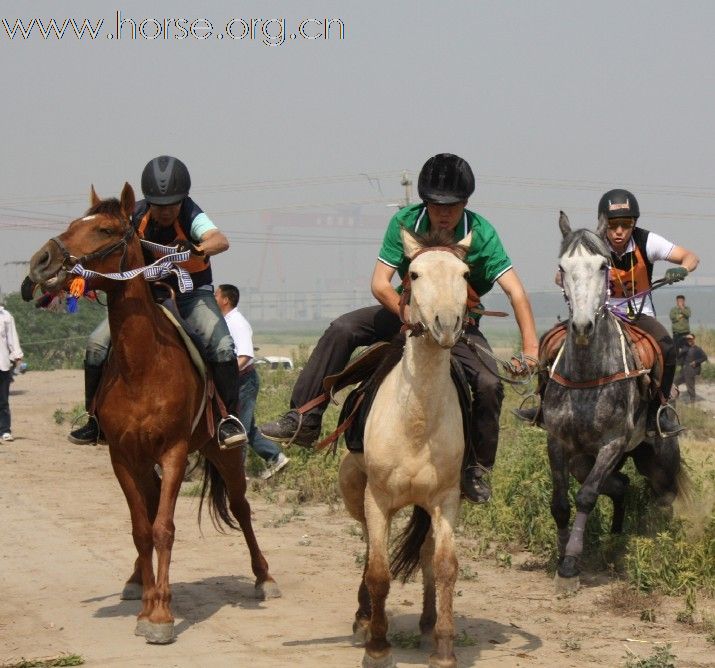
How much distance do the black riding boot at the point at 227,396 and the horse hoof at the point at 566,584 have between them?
2619mm

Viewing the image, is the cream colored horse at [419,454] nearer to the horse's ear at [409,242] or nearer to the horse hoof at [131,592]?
the horse's ear at [409,242]

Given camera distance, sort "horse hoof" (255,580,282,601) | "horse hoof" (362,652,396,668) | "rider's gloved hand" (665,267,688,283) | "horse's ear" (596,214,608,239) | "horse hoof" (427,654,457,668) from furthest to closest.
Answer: "rider's gloved hand" (665,267,688,283) → "horse's ear" (596,214,608,239) → "horse hoof" (255,580,282,601) → "horse hoof" (362,652,396,668) → "horse hoof" (427,654,457,668)

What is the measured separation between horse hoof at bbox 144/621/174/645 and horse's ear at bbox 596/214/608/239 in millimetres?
4475

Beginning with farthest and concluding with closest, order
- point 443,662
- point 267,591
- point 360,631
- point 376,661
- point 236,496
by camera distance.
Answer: point 236,496, point 267,591, point 360,631, point 376,661, point 443,662

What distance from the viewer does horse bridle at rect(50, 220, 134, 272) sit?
7594mm

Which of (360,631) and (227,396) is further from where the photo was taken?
(227,396)

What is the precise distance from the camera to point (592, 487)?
31.1ft

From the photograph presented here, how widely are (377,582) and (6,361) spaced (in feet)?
40.0

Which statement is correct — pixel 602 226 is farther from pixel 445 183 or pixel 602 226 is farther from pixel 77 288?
pixel 77 288

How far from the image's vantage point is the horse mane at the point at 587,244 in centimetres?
919

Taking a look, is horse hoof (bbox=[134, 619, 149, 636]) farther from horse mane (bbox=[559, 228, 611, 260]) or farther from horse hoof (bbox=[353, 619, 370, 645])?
horse mane (bbox=[559, 228, 611, 260])

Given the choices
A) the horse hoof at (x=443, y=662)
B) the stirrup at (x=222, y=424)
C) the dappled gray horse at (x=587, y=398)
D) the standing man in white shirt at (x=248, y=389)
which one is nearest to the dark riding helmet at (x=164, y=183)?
the stirrup at (x=222, y=424)

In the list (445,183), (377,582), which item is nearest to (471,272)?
(445,183)

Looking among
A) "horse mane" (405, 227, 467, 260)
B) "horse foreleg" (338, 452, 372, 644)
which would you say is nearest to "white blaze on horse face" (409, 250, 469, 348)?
"horse mane" (405, 227, 467, 260)
